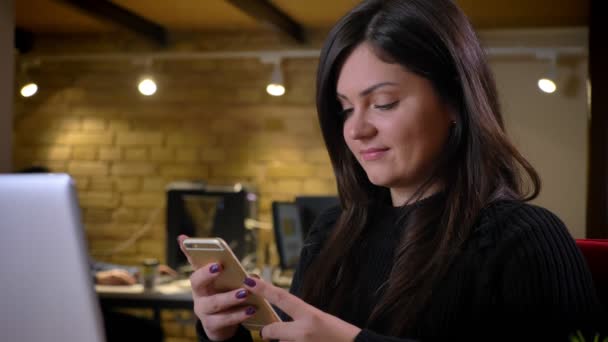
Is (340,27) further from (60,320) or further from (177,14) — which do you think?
(177,14)

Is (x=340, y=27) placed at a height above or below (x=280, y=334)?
above

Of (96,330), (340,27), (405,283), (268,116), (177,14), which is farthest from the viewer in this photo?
(268,116)

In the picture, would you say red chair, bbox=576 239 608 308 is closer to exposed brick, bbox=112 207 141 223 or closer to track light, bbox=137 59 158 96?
track light, bbox=137 59 158 96

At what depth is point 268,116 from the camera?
6.07 meters

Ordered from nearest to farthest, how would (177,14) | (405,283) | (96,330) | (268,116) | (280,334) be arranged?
(96,330) → (280,334) → (405,283) → (177,14) → (268,116)

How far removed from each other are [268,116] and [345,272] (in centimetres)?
478

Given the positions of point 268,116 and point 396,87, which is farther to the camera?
point 268,116

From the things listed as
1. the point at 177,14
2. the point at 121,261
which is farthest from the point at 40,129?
the point at 177,14

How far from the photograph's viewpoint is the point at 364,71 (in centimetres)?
124

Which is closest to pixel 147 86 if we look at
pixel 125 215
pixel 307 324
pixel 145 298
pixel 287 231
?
pixel 125 215

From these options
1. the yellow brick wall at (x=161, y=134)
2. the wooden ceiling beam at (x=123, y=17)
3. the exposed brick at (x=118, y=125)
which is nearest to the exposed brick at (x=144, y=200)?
the yellow brick wall at (x=161, y=134)

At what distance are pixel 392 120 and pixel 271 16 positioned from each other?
13.7 feet

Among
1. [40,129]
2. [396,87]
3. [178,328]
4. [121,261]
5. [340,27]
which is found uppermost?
[40,129]

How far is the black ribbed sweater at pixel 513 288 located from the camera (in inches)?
42.8
